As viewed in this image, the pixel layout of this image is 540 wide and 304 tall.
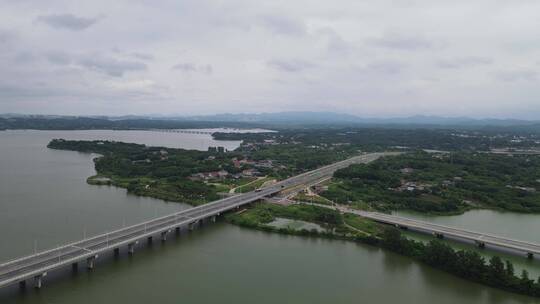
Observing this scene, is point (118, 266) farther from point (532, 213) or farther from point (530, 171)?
point (530, 171)

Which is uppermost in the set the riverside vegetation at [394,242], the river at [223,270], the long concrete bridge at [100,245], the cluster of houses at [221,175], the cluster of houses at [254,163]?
the cluster of houses at [254,163]

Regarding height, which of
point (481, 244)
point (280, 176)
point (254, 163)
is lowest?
point (481, 244)

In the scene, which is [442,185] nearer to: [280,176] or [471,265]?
[280,176]

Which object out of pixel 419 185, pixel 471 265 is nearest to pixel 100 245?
pixel 471 265

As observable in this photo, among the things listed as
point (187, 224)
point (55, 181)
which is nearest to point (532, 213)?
point (187, 224)

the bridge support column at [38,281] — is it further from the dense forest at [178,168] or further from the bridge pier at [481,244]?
the bridge pier at [481,244]

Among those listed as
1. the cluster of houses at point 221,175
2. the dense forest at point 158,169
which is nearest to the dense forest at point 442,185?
the cluster of houses at point 221,175
